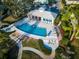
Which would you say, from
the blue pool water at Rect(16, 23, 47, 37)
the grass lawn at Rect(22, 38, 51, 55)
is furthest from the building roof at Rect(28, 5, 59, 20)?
the grass lawn at Rect(22, 38, 51, 55)

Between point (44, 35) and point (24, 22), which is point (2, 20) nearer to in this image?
point (24, 22)

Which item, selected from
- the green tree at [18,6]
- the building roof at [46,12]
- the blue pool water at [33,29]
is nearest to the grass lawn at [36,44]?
the blue pool water at [33,29]

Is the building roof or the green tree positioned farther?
the green tree

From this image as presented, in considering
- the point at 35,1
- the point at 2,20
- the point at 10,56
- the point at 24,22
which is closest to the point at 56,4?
the point at 35,1

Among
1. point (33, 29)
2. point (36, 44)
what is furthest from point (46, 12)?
point (36, 44)

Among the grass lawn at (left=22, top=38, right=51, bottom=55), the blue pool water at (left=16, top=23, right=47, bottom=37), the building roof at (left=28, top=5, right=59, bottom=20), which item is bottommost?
the grass lawn at (left=22, top=38, right=51, bottom=55)

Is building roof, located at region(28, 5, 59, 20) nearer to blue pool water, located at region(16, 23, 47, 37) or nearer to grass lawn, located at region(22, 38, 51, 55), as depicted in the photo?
blue pool water, located at region(16, 23, 47, 37)

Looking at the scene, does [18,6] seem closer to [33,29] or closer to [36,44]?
[33,29]

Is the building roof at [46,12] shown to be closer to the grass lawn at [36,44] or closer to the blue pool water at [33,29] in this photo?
the blue pool water at [33,29]

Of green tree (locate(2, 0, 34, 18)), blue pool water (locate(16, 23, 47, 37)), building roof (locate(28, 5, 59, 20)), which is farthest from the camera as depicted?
green tree (locate(2, 0, 34, 18))
